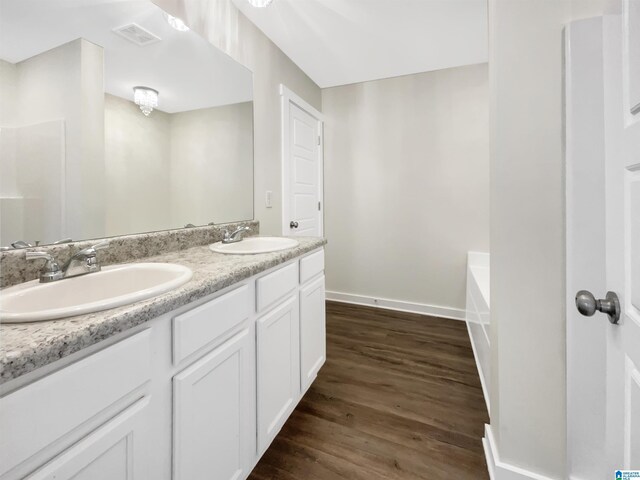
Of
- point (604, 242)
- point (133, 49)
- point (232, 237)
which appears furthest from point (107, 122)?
point (604, 242)

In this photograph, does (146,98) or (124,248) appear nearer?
(124,248)

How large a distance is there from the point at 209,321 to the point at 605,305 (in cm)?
104

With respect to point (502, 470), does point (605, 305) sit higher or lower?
higher

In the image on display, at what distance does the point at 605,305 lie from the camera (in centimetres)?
66

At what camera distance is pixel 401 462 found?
1238mm

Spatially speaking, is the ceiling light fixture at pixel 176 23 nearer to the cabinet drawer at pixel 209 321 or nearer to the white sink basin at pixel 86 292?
the white sink basin at pixel 86 292

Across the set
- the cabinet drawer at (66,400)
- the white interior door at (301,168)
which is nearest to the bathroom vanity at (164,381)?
the cabinet drawer at (66,400)

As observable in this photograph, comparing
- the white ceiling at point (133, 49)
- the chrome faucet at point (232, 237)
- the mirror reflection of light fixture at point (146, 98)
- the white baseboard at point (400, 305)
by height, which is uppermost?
the white ceiling at point (133, 49)

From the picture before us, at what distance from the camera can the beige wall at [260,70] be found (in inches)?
62.9

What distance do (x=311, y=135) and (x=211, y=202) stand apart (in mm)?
1708

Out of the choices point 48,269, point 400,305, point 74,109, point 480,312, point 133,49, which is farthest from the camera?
point 400,305

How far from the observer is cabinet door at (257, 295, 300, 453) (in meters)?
1.15

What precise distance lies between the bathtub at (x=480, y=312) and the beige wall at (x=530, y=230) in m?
0.29

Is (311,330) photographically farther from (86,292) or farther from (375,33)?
(375,33)
